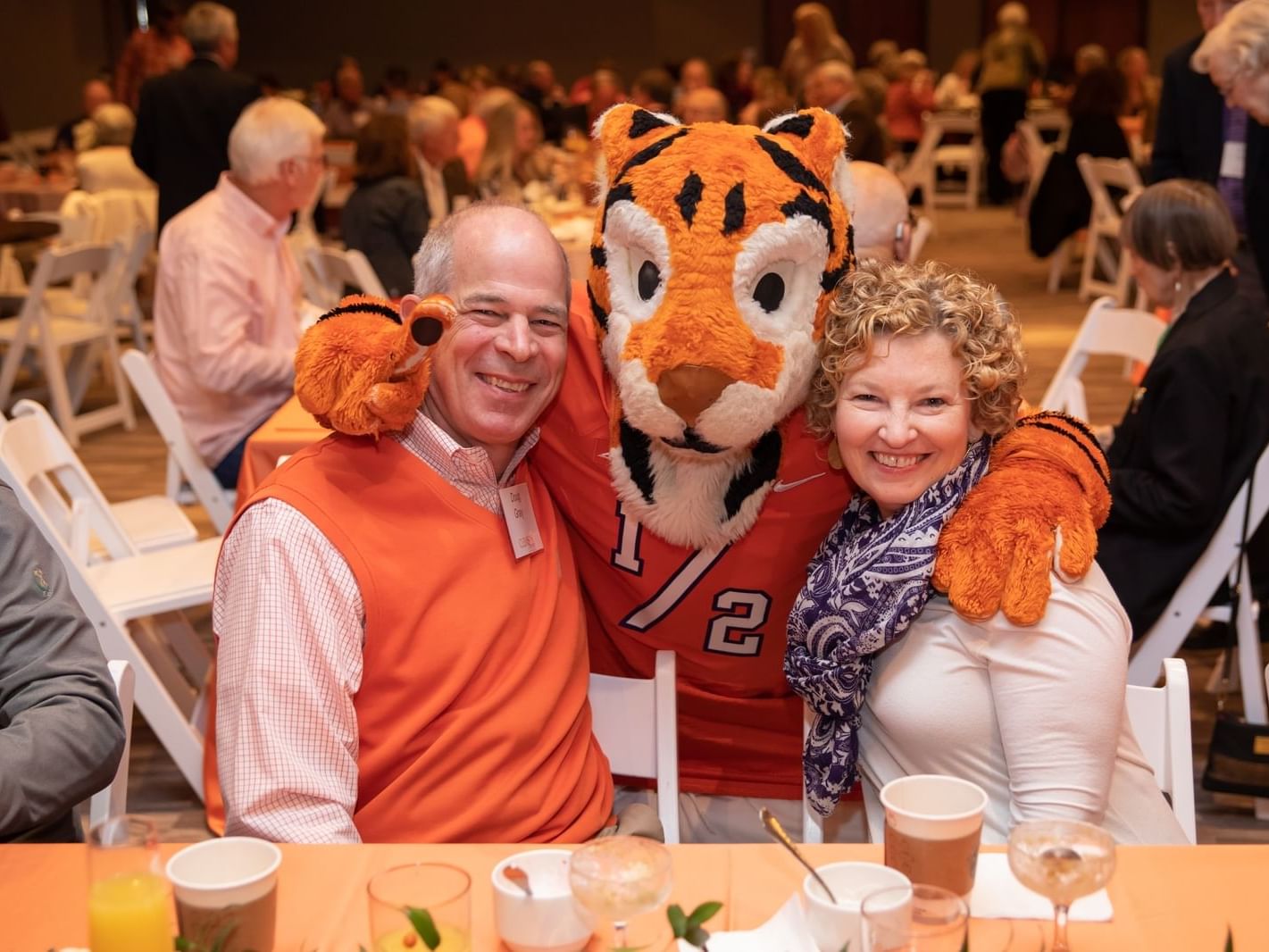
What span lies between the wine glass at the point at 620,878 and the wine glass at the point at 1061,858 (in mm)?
320

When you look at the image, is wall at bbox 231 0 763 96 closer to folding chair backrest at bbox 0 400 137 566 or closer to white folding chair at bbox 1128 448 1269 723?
folding chair backrest at bbox 0 400 137 566

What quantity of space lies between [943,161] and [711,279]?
11555 millimetres

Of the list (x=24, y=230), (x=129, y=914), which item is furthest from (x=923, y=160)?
(x=129, y=914)

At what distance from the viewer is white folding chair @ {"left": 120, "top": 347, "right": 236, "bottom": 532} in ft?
11.5

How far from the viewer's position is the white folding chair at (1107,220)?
7.60m

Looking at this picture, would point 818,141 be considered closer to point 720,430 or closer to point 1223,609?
point 720,430

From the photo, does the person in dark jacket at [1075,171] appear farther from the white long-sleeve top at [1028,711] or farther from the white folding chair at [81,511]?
the white long-sleeve top at [1028,711]

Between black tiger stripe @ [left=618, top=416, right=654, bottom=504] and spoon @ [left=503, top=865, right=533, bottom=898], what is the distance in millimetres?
721

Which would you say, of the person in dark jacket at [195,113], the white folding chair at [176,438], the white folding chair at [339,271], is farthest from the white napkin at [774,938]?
the person in dark jacket at [195,113]

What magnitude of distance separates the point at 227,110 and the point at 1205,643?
4395 millimetres

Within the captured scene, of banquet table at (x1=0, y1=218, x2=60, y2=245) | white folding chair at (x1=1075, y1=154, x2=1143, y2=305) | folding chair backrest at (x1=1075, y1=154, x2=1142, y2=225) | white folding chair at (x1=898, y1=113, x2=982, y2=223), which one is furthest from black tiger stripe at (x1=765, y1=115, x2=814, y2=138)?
white folding chair at (x1=898, y1=113, x2=982, y2=223)

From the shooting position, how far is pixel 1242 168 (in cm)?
420

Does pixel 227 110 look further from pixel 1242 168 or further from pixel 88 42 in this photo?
pixel 88 42

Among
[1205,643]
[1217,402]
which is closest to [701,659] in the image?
[1217,402]
